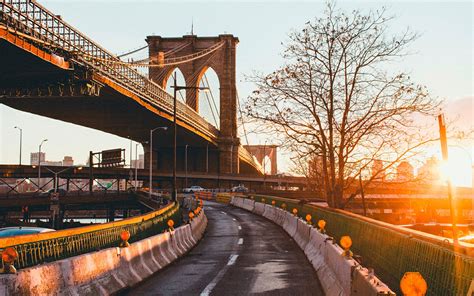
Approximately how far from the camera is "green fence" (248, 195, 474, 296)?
6262 mm

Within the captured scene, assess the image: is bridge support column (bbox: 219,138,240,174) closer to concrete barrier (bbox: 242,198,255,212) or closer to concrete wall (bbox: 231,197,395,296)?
concrete barrier (bbox: 242,198,255,212)

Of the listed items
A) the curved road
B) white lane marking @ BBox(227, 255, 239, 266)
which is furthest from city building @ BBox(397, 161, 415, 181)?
white lane marking @ BBox(227, 255, 239, 266)

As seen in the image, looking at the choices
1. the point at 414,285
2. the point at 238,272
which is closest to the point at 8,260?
the point at 414,285

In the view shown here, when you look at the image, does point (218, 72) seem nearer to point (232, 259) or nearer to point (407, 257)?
point (232, 259)

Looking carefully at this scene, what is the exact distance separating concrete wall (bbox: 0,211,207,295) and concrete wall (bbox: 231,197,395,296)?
4.21 metres

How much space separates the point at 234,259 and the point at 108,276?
22.3ft

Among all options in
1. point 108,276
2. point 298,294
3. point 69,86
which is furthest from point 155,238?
point 69,86

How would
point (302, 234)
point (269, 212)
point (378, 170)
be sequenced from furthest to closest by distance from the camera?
→ point (269, 212)
point (378, 170)
point (302, 234)

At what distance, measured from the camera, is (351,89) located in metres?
25.8

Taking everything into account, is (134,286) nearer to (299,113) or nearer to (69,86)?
(299,113)

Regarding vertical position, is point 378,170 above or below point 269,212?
above

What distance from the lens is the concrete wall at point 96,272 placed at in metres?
7.39

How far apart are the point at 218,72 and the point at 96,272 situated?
4656 inches

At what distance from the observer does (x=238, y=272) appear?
550 inches
